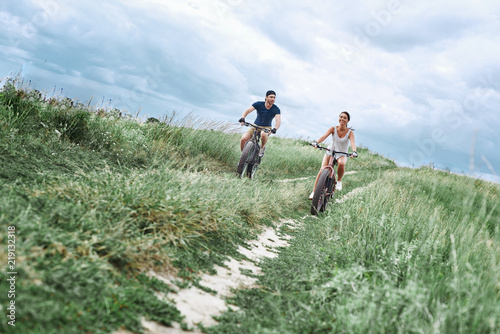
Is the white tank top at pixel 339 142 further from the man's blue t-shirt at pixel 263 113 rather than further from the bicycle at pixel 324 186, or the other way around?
the man's blue t-shirt at pixel 263 113

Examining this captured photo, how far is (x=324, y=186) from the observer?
25.5 feet

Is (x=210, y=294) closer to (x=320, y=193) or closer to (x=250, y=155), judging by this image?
(x=320, y=193)

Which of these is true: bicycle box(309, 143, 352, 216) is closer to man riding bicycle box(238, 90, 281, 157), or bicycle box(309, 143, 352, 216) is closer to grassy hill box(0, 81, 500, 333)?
grassy hill box(0, 81, 500, 333)

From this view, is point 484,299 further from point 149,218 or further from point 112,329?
point 149,218

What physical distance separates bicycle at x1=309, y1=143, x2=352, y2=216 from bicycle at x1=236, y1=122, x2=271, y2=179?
1.70m

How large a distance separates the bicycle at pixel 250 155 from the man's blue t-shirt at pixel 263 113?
33cm

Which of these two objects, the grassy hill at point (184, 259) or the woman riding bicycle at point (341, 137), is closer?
the grassy hill at point (184, 259)

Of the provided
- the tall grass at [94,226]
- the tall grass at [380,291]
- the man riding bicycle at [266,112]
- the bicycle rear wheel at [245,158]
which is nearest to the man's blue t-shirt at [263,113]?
A: the man riding bicycle at [266,112]

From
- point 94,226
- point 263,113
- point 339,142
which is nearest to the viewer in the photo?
point 94,226

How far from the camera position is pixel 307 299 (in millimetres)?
3113

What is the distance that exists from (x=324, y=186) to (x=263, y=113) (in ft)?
9.50

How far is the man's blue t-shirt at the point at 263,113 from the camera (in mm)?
9414

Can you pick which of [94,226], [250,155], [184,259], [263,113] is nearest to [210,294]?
[184,259]

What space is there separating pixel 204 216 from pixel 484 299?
2881 millimetres
